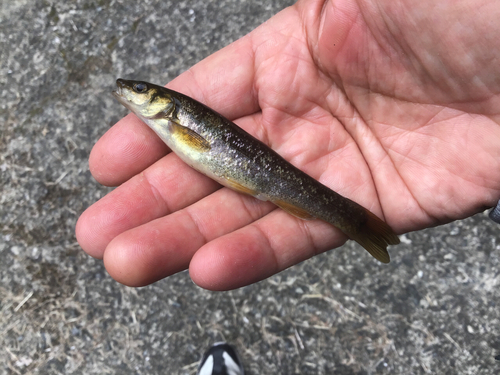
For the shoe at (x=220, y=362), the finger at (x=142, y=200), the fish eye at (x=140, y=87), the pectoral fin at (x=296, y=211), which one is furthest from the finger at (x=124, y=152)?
the shoe at (x=220, y=362)

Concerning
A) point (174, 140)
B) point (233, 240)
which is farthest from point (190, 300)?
point (174, 140)

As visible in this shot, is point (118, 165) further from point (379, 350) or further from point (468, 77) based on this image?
point (379, 350)

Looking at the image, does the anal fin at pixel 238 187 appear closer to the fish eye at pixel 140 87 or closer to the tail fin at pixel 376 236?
the tail fin at pixel 376 236

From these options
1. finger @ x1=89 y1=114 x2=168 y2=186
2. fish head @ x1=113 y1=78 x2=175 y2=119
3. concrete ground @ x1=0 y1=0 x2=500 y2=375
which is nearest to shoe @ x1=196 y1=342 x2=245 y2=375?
concrete ground @ x1=0 y1=0 x2=500 y2=375

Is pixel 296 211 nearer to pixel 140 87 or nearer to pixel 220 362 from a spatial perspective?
pixel 140 87

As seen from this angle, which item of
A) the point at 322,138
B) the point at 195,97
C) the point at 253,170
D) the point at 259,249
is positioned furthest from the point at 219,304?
the point at 195,97

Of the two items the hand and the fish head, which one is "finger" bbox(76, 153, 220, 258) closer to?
the hand
